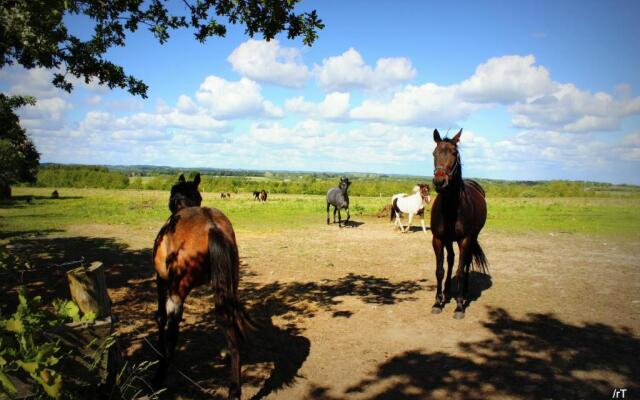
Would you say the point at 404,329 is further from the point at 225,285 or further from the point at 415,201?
the point at 415,201

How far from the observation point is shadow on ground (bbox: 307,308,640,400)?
14.1 ft

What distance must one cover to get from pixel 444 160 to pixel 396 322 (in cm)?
304

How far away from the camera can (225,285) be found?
409 cm

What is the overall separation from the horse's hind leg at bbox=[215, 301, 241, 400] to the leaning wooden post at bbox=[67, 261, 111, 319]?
1.27m

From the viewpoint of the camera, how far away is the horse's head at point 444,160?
6.10 m

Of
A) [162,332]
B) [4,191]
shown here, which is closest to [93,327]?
[162,332]

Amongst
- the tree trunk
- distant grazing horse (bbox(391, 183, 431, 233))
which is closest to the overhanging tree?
distant grazing horse (bbox(391, 183, 431, 233))

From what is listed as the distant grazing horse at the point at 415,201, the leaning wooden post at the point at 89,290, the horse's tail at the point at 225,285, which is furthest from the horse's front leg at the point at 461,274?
the distant grazing horse at the point at 415,201

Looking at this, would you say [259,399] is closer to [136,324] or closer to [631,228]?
[136,324]

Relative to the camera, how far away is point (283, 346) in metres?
5.68

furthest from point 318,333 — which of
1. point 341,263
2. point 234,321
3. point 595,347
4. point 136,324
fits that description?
point 341,263

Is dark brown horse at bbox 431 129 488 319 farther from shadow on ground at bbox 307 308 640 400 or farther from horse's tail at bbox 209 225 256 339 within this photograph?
horse's tail at bbox 209 225 256 339

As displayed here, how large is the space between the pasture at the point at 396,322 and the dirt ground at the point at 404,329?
0.09 feet

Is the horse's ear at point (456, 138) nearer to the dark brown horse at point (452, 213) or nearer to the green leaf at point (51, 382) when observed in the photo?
the dark brown horse at point (452, 213)
